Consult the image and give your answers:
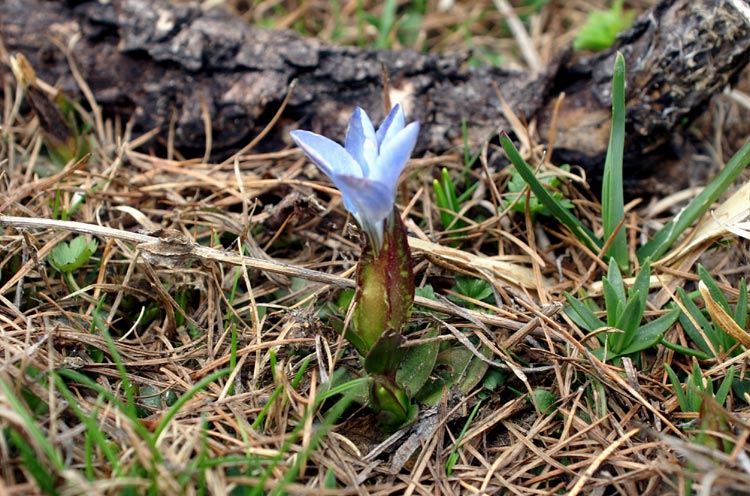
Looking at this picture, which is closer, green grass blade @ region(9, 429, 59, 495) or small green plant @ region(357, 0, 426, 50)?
green grass blade @ region(9, 429, 59, 495)

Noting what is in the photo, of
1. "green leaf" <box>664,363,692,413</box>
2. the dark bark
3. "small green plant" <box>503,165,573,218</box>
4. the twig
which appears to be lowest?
"green leaf" <box>664,363,692,413</box>

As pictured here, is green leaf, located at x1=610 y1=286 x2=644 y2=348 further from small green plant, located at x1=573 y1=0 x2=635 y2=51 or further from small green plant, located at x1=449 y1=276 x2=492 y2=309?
small green plant, located at x1=573 y1=0 x2=635 y2=51

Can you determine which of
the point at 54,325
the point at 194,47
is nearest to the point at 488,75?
the point at 194,47

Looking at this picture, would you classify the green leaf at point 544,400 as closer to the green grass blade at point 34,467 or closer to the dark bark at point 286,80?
the dark bark at point 286,80

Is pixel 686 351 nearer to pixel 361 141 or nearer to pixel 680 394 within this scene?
pixel 680 394

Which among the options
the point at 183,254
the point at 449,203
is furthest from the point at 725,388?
the point at 183,254

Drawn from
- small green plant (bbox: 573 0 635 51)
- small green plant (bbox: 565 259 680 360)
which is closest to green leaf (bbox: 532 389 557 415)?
small green plant (bbox: 565 259 680 360)

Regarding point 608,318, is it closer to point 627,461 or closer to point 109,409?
point 627,461
